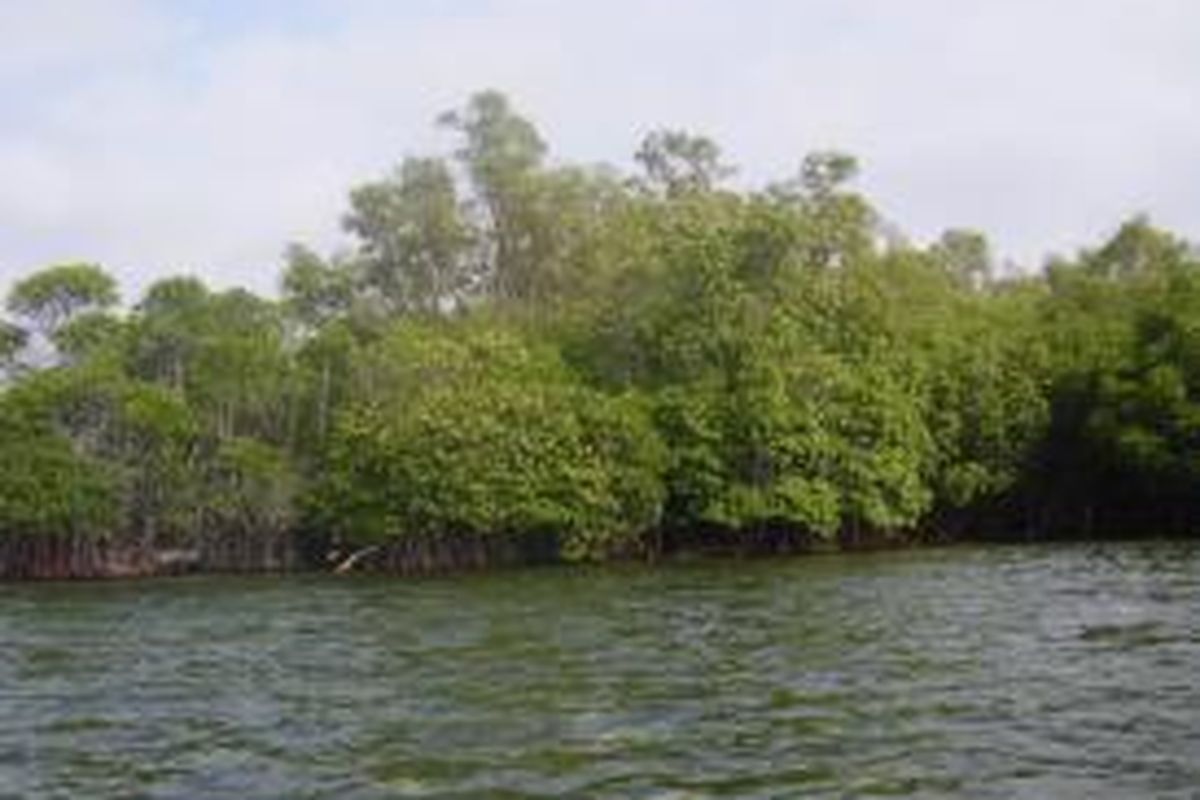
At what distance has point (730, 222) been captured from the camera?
74.4 meters

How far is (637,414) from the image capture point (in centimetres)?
Result: 6975

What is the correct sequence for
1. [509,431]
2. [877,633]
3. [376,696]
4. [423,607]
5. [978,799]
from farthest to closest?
[509,431] → [423,607] → [877,633] → [376,696] → [978,799]

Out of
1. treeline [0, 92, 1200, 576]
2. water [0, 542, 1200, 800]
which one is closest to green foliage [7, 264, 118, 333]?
treeline [0, 92, 1200, 576]

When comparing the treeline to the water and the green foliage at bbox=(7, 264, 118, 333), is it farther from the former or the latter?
the water

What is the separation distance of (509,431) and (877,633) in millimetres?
37756

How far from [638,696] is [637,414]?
45.1 m

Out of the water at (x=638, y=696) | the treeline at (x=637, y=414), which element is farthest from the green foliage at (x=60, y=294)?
the water at (x=638, y=696)

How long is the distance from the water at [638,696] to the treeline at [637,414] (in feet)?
73.9

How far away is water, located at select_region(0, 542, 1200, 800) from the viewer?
1883cm

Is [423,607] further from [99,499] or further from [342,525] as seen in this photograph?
[99,499]

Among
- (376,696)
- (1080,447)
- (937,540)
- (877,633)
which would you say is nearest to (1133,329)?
(1080,447)

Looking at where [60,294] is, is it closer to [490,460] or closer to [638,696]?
[490,460]

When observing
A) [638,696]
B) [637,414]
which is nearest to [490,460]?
[637,414]

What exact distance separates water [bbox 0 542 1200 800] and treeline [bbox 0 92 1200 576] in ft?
73.9
